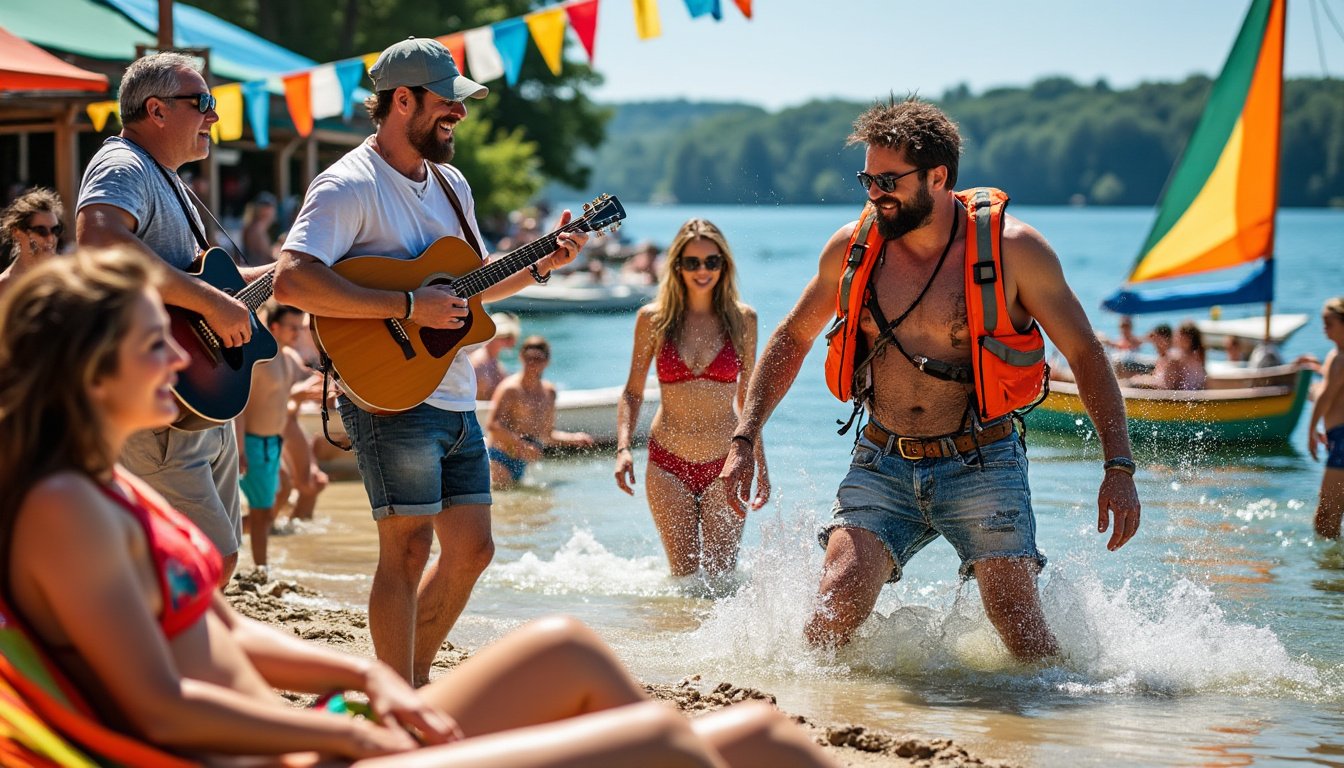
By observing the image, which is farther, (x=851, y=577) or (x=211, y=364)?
(x=851, y=577)

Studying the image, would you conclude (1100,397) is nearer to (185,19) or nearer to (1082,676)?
(1082,676)

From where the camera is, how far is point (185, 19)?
21016 mm

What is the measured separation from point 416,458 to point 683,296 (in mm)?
3159

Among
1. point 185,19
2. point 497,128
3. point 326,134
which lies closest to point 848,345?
point 185,19

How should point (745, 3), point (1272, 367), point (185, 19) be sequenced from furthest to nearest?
point (185, 19) < point (1272, 367) < point (745, 3)

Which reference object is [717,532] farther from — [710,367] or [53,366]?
[53,366]

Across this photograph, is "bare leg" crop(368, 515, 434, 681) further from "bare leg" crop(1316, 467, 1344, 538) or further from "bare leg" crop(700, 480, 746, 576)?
"bare leg" crop(1316, 467, 1344, 538)

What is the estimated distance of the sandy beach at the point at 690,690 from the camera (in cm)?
437

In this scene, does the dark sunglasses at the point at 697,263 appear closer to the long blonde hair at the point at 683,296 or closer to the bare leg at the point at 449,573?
the long blonde hair at the point at 683,296

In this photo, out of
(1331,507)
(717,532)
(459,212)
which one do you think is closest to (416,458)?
(459,212)

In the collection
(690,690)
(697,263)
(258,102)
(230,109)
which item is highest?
(258,102)

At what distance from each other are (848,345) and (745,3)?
605cm

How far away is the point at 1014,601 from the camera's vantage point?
5.28 m

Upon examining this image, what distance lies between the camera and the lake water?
16.5 ft
